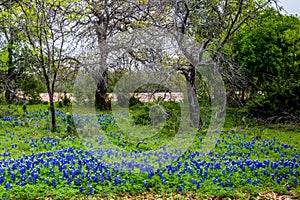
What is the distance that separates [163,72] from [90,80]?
3857 mm

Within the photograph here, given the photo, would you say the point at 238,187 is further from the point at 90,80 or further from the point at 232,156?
the point at 90,80

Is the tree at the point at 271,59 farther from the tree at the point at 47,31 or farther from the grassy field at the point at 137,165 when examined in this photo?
the tree at the point at 47,31

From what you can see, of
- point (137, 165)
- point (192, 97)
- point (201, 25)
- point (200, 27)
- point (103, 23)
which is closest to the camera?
point (137, 165)

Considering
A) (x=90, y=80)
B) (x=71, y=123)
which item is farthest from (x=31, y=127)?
(x=90, y=80)

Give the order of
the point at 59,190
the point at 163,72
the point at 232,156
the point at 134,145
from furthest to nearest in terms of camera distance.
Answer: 1. the point at 163,72
2. the point at 134,145
3. the point at 232,156
4. the point at 59,190

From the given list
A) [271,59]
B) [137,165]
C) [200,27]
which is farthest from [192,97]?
[137,165]

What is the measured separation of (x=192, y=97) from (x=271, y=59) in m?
3.21

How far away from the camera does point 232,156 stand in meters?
7.15

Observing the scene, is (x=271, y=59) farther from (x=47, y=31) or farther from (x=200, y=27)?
(x=47, y=31)

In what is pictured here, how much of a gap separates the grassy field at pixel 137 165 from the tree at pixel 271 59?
1.26 meters

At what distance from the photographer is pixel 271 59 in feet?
37.7

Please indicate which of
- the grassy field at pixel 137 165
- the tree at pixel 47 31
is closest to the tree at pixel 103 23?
the tree at pixel 47 31

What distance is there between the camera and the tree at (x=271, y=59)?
34.3 ft

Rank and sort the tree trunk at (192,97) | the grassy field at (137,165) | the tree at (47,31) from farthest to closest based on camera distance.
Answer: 1. the tree trunk at (192,97)
2. the tree at (47,31)
3. the grassy field at (137,165)
